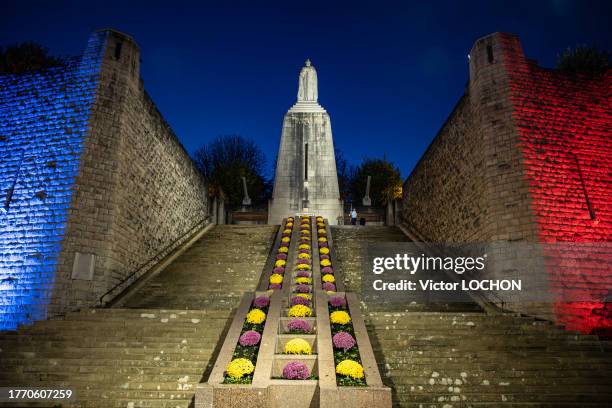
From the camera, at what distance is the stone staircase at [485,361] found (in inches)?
276

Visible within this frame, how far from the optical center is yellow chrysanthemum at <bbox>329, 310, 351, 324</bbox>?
850cm

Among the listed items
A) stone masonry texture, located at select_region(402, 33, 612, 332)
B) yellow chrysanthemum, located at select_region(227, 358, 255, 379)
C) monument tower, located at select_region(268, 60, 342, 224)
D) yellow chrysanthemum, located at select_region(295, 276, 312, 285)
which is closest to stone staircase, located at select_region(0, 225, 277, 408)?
yellow chrysanthemum, located at select_region(227, 358, 255, 379)

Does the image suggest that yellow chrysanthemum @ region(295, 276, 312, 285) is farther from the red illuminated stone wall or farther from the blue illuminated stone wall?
the blue illuminated stone wall

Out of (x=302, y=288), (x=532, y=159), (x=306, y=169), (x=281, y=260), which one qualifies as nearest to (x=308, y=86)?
(x=306, y=169)

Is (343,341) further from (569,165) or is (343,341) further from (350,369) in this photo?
(569,165)

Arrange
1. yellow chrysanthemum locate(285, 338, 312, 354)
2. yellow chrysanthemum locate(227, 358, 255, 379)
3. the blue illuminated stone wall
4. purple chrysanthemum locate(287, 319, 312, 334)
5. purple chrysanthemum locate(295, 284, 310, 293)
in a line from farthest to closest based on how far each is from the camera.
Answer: the blue illuminated stone wall → purple chrysanthemum locate(295, 284, 310, 293) → purple chrysanthemum locate(287, 319, 312, 334) → yellow chrysanthemum locate(285, 338, 312, 354) → yellow chrysanthemum locate(227, 358, 255, 379)

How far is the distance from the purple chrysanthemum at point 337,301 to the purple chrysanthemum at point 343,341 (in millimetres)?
A: 1673

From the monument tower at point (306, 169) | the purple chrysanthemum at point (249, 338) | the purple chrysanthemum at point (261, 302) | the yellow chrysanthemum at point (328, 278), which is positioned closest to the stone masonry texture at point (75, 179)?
the purple chrysanthemum at point (261, 302)

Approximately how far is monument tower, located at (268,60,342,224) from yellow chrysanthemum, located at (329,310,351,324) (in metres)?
17.3

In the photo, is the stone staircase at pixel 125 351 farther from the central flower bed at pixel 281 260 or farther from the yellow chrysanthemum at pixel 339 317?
the yellow chrysanthemum at pixel 339 317

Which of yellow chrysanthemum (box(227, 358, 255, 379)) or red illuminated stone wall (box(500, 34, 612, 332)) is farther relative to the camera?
red illuminated stone wall (box(500, 34, 612, 332))

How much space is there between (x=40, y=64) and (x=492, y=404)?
639 inches

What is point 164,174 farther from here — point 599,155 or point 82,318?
point 599,155

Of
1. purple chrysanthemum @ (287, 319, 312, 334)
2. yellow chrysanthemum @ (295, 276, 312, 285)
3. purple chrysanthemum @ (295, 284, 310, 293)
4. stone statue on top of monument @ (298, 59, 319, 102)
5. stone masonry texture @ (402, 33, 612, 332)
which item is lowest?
purple chrysanthemum @ (287, 319, 312, 334)
